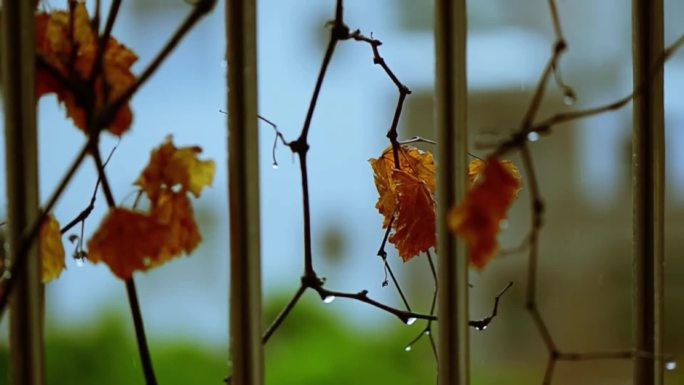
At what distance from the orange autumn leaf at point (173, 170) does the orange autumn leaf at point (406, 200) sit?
16 cm

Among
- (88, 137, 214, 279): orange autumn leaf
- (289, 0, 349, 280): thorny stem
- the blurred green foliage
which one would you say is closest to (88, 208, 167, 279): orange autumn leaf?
(88, 137, 214, 279): orange autumn leaf

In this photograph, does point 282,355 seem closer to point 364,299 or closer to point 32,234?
point 364,299

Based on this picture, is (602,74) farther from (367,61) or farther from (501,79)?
(367,61)

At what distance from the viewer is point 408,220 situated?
572 millimetres

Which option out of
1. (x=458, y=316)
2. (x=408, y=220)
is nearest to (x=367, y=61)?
(x=408, y=220)

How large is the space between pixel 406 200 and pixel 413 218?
0.5 inches

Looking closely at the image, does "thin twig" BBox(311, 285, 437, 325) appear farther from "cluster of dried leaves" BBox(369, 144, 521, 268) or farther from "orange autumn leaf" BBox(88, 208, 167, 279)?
"orange autumn leaf" BBox(88, 208, 167, 279)

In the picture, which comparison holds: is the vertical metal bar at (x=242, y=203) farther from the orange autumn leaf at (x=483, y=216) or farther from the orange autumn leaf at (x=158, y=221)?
the orange autumn leaf at (x=483, y=216)

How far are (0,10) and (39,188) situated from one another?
0.37 feet

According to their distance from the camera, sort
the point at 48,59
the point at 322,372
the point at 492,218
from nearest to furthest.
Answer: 1. the point at 492,218
2. the point at 48,59
3. the point at 322,372

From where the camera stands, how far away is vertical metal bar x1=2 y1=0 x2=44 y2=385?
0.47 meters

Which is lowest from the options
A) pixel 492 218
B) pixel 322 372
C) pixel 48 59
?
pixel 322 372

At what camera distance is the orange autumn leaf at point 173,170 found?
46cm

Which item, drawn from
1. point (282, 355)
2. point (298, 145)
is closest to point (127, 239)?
point (298, 145)
